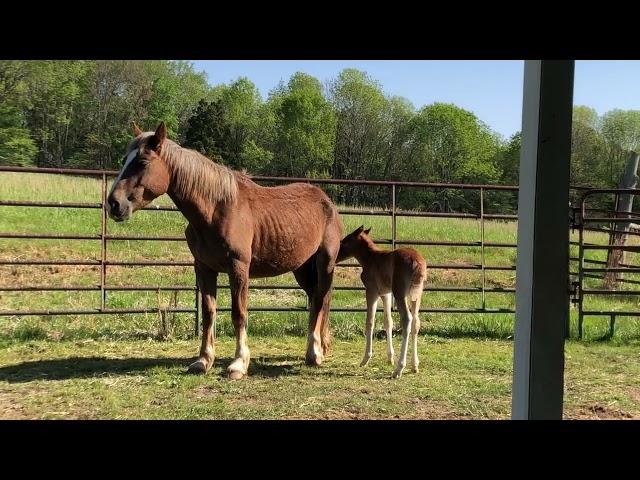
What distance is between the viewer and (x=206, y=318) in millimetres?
4219

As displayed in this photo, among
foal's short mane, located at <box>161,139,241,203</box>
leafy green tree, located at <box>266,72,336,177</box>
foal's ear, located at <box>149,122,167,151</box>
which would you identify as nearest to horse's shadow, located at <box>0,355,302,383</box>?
foal's short mane, located at <box>161,139,241,203</box>

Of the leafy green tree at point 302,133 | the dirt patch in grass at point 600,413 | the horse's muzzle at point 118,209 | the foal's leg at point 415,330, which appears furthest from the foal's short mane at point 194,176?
the dirt patch in grass at point 600,413

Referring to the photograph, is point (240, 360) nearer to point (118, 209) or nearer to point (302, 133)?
point (118, 209)

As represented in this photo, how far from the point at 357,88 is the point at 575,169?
337 cm

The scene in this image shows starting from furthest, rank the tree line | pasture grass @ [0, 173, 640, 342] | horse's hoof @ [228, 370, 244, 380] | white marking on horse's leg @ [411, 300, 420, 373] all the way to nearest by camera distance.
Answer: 1. the tree line
2. pasture grass @ [0, 173, 640, 342]
3. white marking on horse's leg @ [411, 300, 420, 373]
4. horse's hoof @ [228, 370, 244, 380]

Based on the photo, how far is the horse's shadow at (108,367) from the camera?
13.1 ft

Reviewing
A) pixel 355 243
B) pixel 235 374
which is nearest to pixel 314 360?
pixel 235 374

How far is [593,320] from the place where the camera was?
260 inches

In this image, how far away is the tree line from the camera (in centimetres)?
620

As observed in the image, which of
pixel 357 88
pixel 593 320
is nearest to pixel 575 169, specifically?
pixel 593 320

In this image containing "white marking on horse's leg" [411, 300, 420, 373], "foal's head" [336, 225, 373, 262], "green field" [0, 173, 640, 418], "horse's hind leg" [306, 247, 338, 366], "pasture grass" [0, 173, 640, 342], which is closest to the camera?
"green field" [0, 173, 640, 418]

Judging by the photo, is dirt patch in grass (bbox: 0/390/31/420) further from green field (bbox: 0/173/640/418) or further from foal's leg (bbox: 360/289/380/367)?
foal's leg (bbox: 360/289/380/367)

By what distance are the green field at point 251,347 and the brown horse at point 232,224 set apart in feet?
1.31
